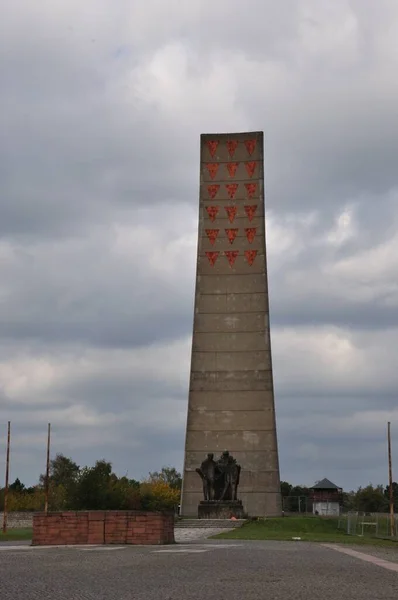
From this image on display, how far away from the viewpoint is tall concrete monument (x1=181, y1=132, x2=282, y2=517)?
57.7 m

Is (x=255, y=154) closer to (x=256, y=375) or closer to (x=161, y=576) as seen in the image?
(x=256, y=375)

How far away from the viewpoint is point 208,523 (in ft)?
132

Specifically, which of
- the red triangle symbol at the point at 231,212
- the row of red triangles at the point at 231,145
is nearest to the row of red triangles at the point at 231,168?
the row of red triangles at the point at 231,145

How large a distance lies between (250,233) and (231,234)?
1.23m

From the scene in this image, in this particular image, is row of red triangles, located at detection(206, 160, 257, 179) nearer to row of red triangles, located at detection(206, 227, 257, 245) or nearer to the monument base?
row of red triangles, located at detection(206, 227, 257, 245)

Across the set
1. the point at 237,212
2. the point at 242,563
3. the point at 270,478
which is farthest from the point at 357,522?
the point at 242,563

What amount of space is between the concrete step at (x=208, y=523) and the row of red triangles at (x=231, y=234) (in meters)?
23.7

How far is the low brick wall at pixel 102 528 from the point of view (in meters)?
22.6

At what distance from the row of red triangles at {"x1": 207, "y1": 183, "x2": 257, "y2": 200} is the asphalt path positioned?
4606cm

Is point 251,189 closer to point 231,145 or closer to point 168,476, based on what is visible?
point 231,145

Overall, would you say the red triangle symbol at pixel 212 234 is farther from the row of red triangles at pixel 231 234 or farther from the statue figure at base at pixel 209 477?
the statue figure at base at pixel 209 477

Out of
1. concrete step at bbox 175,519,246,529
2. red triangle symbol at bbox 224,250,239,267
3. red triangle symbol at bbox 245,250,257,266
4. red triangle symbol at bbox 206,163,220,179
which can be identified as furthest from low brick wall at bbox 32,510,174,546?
red triangle symbol at bbox 206,163,220,179

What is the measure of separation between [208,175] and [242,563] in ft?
164

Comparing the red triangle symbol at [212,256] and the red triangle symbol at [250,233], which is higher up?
the red triangle symbol at [250,233]
